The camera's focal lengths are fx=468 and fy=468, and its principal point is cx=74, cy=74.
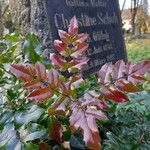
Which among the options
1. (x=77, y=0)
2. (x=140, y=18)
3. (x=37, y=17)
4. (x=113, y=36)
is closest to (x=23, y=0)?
(x=37, y=17)

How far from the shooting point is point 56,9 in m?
3.05

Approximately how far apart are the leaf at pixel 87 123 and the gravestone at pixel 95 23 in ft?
5.66

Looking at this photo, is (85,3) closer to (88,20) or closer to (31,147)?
(88,20)

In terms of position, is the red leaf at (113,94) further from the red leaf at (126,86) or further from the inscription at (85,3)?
the inscription at (85,3)

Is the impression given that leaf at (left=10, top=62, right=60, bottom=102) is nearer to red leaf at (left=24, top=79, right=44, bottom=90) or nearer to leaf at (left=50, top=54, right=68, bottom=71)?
red leaf at (left=24, top=79, right=44, bottom=90)

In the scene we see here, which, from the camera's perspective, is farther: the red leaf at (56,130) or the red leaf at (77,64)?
the red leaf at (77,64)

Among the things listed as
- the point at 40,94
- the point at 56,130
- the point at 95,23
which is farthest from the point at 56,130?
the point at 95,23

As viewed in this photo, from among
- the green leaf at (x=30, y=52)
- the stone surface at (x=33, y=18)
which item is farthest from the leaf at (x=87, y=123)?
the stone surface at (x=33, y=18)

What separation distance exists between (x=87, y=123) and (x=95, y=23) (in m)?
2.65

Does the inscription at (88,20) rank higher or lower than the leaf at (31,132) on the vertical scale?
lower

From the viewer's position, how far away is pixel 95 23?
3.77 meters

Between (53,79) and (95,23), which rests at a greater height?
(53,79)

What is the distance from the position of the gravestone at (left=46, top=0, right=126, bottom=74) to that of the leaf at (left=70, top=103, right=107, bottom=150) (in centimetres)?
172

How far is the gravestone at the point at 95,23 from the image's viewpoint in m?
3.04
